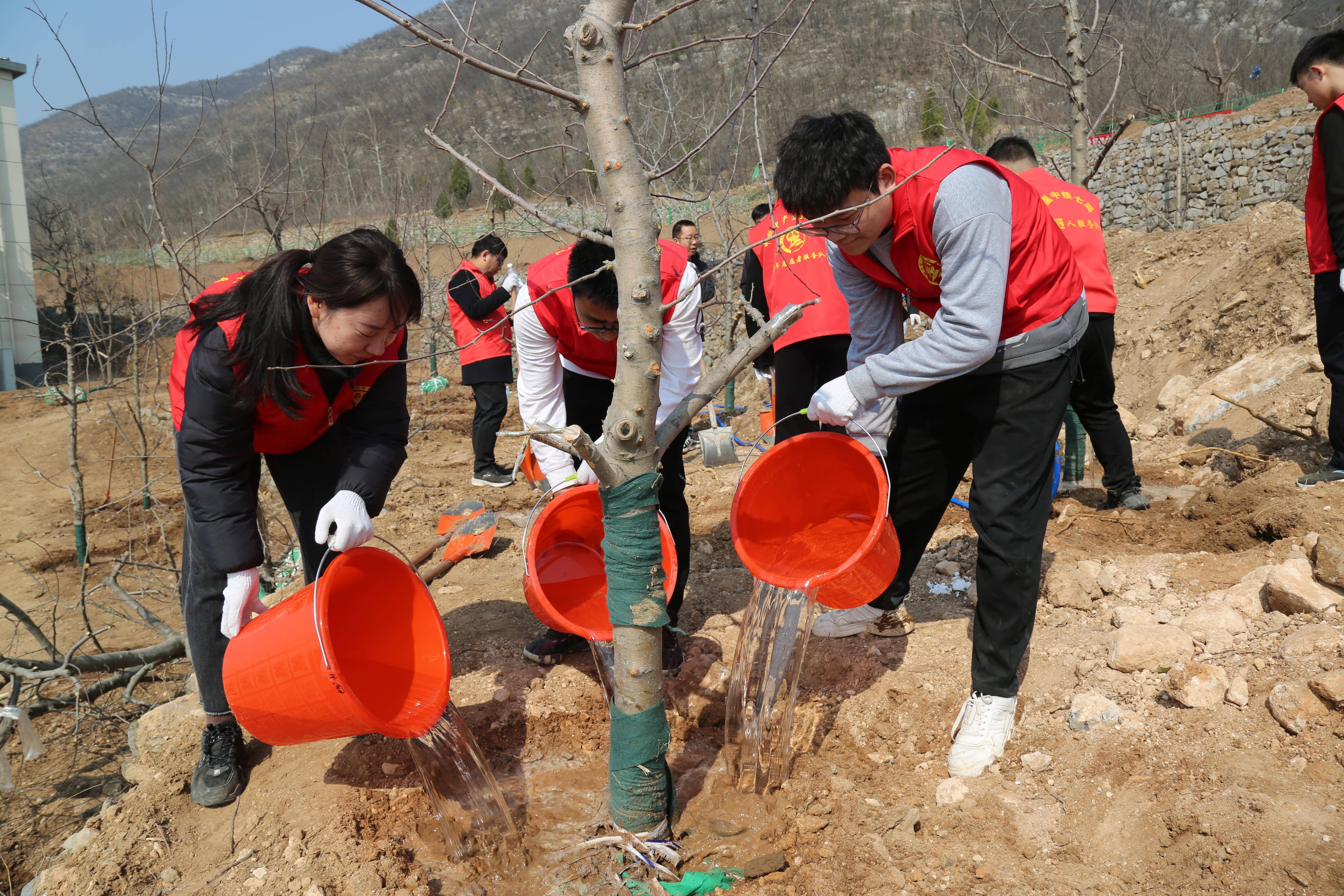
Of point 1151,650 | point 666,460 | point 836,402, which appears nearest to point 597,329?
point 666,460

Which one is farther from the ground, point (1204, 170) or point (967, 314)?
point (1204, 170)

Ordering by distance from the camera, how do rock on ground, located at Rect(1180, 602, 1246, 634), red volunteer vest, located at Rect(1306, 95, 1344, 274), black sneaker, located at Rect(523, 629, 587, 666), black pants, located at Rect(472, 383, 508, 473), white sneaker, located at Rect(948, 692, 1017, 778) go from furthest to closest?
black pants, located at Rect(472, 383, 508, 473) → red volunteer vest, located at Rect(1306, 95, 1344, 274) → black sneaker, located at Rect(523, 629, 587, 666) → rock on ground, located at Rect(1180, 602, 1246, 634) → white sneaker, located at Rect(948, 692, 1017, 778)

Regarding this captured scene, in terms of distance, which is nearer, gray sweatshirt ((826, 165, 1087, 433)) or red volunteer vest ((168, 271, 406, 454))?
gray sweatshirt ((826, 165, 1087, 433))

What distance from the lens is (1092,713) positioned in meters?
2.12

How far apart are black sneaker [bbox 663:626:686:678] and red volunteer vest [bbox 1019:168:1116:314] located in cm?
232

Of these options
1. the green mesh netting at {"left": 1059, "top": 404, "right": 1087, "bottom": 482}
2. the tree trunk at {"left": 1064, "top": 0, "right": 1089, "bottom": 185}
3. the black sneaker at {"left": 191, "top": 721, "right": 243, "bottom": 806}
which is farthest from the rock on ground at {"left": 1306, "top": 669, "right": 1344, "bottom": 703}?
the tree trunk at {"left": 1064, "top": 0, "right": 1089, "bottom": 185}

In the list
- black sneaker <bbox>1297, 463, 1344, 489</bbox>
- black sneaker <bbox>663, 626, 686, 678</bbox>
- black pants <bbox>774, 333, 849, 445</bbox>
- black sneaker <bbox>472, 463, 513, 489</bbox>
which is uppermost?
black pants <bbox>774, 333, 849, 445</bbox>

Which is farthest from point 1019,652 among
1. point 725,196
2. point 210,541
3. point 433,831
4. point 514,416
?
point 514,416

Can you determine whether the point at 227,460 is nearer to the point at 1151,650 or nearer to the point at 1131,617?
the point at 1151,650

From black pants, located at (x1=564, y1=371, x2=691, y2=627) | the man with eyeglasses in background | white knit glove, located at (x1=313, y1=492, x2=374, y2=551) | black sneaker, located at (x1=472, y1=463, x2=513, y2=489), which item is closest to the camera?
white knit glove, located at (x1=313, y1=492, x2=374, y2=551)

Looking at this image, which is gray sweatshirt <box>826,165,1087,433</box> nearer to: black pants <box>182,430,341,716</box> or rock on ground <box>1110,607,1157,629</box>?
rock on ground <box>1110,607,1157,629</box>

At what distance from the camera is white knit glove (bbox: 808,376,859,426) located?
193 cm

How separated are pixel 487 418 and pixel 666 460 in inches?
138

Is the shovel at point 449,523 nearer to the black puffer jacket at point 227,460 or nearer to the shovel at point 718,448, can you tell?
the shovel at point 718,448
